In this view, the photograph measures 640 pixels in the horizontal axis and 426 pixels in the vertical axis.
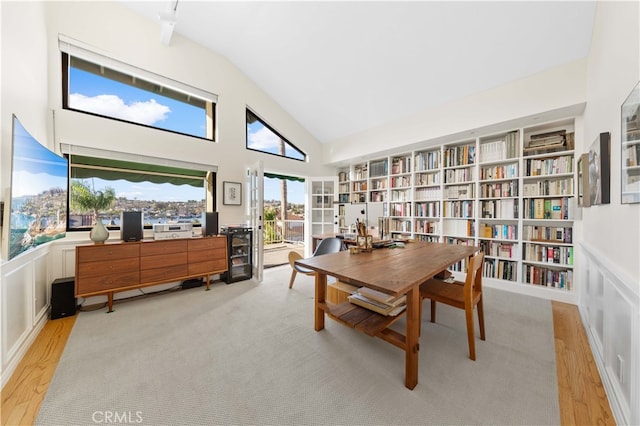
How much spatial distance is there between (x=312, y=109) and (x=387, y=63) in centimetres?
171

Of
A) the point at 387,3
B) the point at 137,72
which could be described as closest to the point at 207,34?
the point at 137,72

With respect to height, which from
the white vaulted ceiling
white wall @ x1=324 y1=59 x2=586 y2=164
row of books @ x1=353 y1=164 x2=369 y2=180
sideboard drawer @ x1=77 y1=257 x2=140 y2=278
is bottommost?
sideboard drawer @ x1=77 y1=257 x2=140 y2=278

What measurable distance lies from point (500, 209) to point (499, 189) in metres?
0.29

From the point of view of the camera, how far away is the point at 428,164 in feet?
13.4

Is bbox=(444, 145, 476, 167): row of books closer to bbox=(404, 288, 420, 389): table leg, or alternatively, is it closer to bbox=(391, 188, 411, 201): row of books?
bbox=(391, 188, 411, 201): row of books

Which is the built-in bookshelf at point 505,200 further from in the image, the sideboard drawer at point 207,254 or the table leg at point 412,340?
the sideboard drawer at point 207,254

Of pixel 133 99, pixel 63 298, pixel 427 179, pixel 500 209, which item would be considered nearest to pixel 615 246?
pixel 500 209

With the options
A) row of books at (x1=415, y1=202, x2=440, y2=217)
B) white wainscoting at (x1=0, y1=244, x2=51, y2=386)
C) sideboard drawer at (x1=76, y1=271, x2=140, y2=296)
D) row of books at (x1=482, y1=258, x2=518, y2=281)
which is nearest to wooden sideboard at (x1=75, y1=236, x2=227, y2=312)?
sideboard drawer at (x1=76, y1=271, x2=140, y2=296)

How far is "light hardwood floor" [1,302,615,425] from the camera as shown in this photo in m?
1.30

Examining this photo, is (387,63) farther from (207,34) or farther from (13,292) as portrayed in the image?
(13,292)

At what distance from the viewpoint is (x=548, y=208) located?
303 cm

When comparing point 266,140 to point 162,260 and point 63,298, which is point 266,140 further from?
point 63,298

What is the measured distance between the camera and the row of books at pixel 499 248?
10.8 ft

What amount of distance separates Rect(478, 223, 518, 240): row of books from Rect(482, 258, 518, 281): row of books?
14.3 inches
